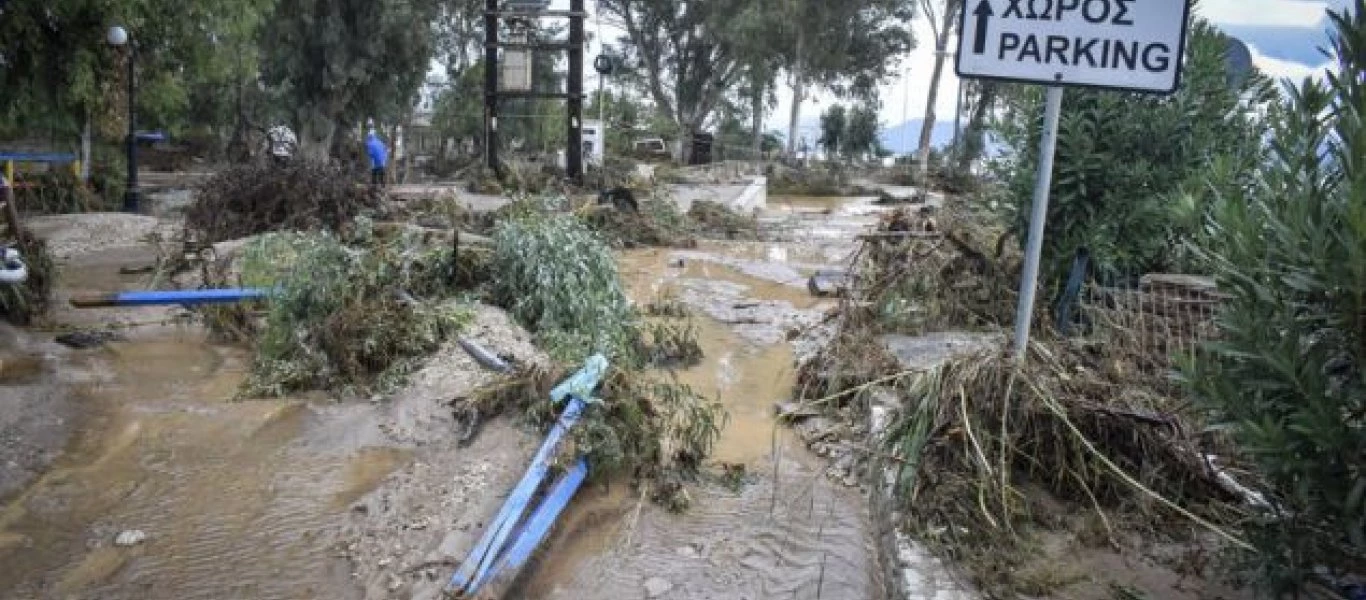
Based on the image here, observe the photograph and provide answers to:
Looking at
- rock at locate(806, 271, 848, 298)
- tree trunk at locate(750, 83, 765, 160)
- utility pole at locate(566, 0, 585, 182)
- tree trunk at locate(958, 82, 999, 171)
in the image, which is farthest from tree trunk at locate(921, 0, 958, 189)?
rock at locate(806, 271, 848, 298)

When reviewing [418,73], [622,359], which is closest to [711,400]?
[622,359]

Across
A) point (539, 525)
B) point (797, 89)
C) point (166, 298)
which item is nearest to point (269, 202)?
point (166, 298)

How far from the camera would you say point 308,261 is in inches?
280

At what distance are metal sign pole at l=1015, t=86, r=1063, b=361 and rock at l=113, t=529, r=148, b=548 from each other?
3815mm

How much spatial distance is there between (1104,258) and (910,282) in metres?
1.60

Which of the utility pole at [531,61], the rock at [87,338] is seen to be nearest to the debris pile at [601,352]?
the rock at [87,338]

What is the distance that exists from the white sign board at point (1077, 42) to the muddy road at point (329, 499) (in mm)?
2095

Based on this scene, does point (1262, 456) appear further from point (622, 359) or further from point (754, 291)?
point (754, 291)

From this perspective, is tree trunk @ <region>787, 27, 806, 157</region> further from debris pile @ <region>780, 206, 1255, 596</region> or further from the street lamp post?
debris pile @ <region>780, 206, 1255, 596</region>

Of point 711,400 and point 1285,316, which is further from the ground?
point 1285,316

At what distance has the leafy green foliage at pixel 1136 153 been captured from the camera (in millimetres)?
6223

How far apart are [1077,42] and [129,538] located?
4.40m

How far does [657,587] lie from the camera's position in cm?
405

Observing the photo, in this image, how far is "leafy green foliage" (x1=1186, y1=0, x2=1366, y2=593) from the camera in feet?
8.30
